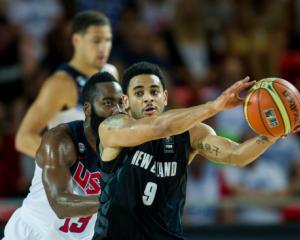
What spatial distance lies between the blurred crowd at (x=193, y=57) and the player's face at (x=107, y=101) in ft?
11.9

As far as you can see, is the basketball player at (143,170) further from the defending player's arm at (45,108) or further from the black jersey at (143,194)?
the defending player's arm at (45,108)

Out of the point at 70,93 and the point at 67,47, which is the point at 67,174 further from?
the point at 67,47

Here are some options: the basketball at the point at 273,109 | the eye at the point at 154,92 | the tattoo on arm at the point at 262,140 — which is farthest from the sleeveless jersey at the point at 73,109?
the basketball at the point at 273,109

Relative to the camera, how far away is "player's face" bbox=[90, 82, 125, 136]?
216 inches

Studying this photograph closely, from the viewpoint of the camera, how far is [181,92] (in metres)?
10.2

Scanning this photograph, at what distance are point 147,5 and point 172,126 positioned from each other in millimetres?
6729

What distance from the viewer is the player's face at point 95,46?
23.5ft

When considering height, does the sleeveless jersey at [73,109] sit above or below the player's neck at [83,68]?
below

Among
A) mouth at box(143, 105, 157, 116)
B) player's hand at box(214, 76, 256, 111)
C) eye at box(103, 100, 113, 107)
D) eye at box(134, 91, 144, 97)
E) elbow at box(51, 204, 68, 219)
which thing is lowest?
elbow at box(51, 204, 68, 219)

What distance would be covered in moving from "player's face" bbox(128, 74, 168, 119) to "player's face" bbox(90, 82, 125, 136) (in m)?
0.43

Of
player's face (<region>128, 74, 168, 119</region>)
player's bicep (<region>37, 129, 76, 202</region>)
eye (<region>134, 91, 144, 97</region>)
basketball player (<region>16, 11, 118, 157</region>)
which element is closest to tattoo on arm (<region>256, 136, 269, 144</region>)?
player's face (<region>128, 74, 168, 119</region>)

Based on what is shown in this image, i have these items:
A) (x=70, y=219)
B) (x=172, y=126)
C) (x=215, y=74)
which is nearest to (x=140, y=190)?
(x=172, y=126)

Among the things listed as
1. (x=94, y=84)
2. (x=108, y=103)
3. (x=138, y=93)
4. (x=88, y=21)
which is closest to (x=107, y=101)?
(x=108, y=103)

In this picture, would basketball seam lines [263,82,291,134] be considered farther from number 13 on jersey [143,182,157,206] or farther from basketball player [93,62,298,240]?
number 13 on jersey [143,182,157,206]
